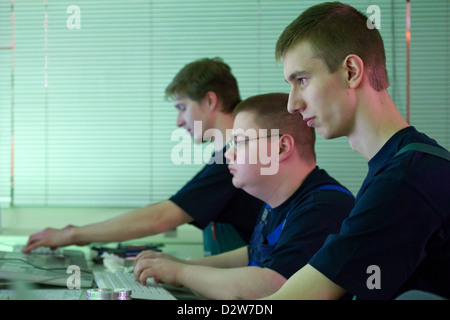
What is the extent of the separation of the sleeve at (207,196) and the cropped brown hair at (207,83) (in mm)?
372

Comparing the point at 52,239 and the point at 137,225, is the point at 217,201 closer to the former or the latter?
the point at 137,225

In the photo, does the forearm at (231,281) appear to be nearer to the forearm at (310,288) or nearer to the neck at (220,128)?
the forearm at (310,288)

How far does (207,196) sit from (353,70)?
1133 millimetres

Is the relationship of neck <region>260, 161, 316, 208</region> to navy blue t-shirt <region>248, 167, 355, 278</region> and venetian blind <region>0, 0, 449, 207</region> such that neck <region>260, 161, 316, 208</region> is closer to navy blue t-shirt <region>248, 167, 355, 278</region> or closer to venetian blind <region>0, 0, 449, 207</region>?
navy blue t-shirt <region>248, 167, 355, 278</region>

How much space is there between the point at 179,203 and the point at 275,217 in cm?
58

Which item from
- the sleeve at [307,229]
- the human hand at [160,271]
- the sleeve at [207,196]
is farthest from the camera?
the sleeve at [207,196]

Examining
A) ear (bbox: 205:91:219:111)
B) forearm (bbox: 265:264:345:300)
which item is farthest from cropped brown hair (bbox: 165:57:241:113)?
forearm (bbox: 265:264:345:300)

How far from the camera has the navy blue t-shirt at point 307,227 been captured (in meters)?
1.47

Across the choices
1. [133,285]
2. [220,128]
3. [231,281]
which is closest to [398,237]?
[231,281]

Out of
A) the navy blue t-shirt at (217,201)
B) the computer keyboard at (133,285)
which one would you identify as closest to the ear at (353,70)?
the computer keyboard at (133,285)

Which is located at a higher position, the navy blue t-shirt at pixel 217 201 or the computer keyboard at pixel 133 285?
the navy blue t-shirt at pixel 217 201

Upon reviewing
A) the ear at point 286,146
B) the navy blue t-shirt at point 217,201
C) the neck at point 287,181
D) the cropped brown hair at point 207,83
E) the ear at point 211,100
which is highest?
the cropped brown hair at point 207,83

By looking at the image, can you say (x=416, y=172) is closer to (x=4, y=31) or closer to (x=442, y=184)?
(x=442, y=184)

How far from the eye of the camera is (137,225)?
224 cm
